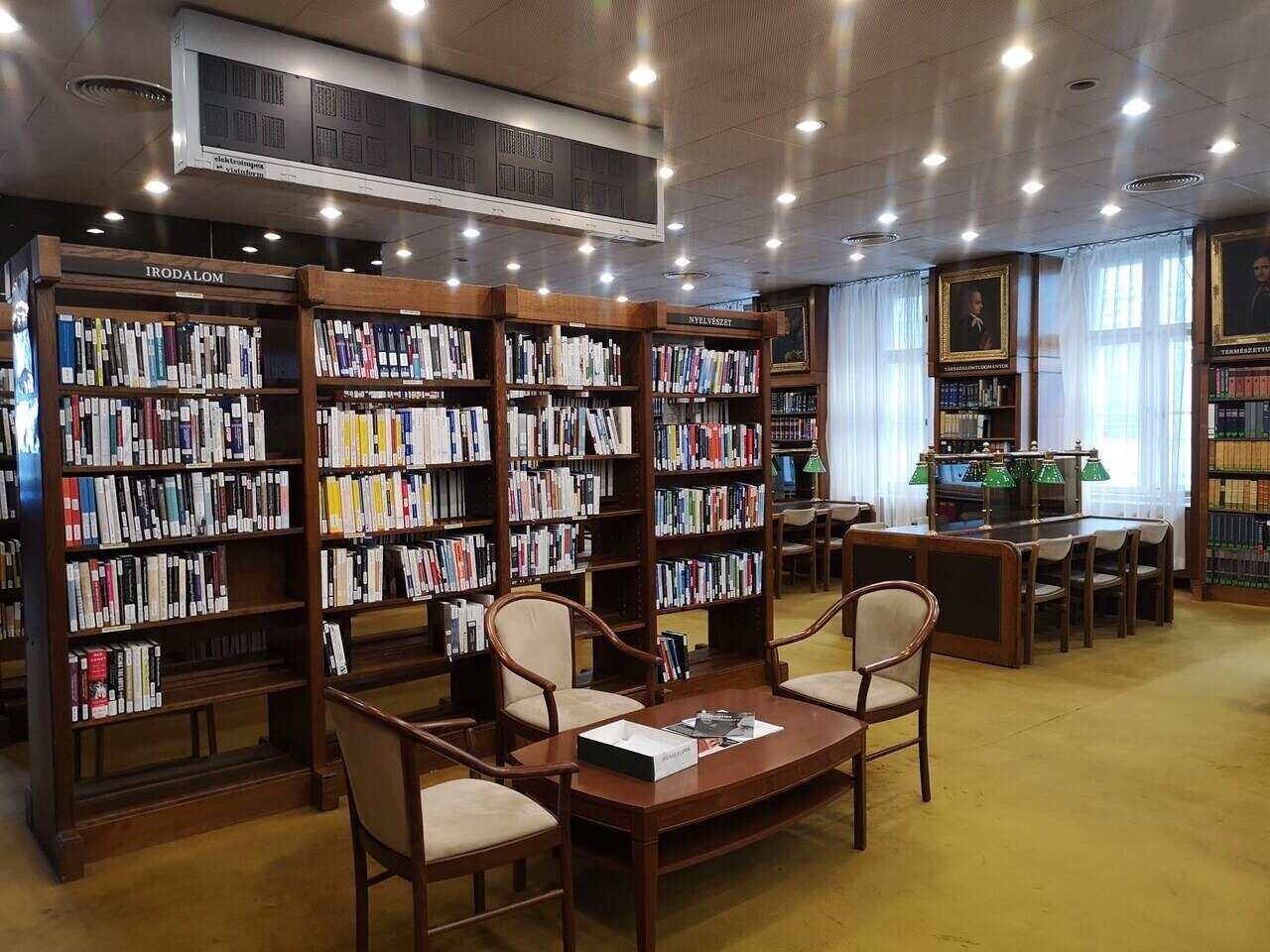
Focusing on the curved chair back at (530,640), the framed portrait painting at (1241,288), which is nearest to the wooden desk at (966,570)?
the framed portrait painting at (1241,288)

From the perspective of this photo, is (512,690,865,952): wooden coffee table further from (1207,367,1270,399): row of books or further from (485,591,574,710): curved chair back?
(1207,367,1270,399): row of books

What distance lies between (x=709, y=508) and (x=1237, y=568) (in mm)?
5600

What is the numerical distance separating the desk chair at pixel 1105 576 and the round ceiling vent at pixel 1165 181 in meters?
2.55

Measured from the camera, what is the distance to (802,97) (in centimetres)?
508

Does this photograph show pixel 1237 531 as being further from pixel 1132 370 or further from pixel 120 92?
pixel 120 92

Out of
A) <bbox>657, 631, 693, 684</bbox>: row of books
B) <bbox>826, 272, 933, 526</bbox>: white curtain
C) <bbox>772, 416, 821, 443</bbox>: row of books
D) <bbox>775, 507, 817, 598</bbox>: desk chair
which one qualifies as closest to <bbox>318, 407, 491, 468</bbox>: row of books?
<bbox>657, 631, 693, 684</bbox>: row of books

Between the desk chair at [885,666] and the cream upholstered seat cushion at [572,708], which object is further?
the desk chair at [885,666]

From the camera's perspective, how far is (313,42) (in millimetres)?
4141

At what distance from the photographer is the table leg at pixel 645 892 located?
111 inches

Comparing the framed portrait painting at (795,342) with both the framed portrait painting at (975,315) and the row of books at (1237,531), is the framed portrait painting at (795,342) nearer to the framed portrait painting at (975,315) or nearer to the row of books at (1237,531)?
the framed portrait painting at (975,315)

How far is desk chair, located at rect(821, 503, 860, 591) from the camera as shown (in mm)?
9367

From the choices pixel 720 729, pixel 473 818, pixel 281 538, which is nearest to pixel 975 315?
pixel 720 729

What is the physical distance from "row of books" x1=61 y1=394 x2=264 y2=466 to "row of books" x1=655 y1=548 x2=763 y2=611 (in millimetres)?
2362

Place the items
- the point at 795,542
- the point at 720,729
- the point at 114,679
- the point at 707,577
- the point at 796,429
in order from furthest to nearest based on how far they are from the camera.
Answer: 1. the point at 796,429
2. the point at 795,542
3. the point at 707,577
4. the point at 114,679
5. the point at 720,729
